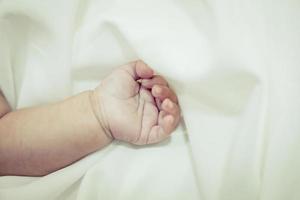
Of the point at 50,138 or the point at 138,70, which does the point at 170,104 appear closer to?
the point at 138,70

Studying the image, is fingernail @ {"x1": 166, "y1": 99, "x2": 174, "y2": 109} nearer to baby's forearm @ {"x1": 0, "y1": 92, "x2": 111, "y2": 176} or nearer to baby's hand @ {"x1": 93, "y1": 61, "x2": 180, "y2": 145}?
baby's hand @ {"x1": 93, "y1": 61, "x2": 180, "y2": 145}

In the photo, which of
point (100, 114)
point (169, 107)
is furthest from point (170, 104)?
point (100, 114)

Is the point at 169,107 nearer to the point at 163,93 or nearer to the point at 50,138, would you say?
the point at 163,93

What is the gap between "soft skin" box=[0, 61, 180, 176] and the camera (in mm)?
587

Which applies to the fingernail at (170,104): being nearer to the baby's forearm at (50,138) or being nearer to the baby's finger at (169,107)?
the baby's finger at (169,107)

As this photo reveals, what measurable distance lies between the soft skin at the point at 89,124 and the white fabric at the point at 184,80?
2cm

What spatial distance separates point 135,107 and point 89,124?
0.26 feet

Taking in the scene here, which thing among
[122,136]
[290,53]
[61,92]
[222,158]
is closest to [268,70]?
[290,53]

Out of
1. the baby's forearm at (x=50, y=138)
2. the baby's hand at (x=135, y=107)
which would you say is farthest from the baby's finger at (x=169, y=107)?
the baby's forearm at (x=50, y=138)

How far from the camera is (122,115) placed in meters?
0.58

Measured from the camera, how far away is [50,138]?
1.96 ft

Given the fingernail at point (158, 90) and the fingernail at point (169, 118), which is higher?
the fingernail at point (158, 90)

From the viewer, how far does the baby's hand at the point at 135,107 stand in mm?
582

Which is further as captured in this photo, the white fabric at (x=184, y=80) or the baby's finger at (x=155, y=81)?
the baby's finger at (x=155, y=81)
